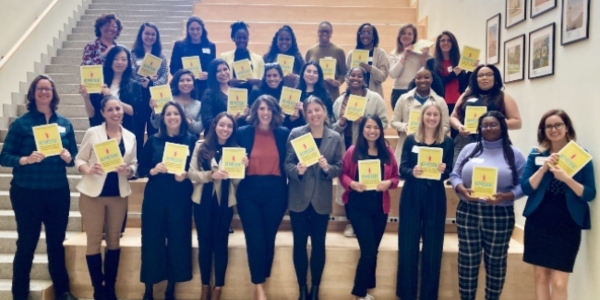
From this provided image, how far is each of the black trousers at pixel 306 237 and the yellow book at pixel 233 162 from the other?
1.62 ft

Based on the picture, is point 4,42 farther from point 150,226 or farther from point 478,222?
point 478,222

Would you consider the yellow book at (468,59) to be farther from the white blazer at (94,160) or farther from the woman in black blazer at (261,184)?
the white blazer at (94,160)

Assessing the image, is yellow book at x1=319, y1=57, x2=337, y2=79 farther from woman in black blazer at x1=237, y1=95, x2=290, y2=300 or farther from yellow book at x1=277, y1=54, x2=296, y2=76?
woman in black blazer at x1=237, y1=95, x2=290, y2=300

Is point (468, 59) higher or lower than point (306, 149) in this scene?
higher

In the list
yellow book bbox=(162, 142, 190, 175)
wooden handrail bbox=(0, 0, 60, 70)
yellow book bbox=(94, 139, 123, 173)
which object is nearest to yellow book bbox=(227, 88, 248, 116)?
yellow book bbox=(162, 142, 190, 175)

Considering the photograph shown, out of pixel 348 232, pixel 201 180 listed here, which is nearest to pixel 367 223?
pixel 348 232

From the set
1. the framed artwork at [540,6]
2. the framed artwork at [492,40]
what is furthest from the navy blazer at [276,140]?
the framed artwork at [492,40]

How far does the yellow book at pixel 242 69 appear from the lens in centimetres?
417

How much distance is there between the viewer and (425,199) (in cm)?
320

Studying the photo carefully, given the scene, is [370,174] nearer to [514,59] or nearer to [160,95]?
[160,95]

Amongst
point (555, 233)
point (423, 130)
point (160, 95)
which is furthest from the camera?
→ point (160, 95)

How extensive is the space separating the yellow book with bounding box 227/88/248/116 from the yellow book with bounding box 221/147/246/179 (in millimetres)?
711

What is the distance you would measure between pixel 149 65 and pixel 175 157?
1.31 m

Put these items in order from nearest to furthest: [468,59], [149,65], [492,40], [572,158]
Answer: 1. [572,158]
2. [468,59]
3. [149,65]
4. [492,40]
